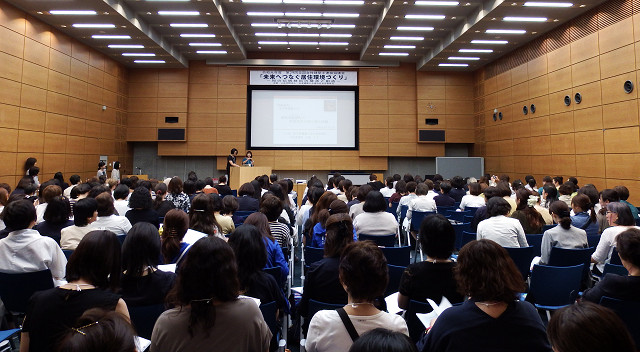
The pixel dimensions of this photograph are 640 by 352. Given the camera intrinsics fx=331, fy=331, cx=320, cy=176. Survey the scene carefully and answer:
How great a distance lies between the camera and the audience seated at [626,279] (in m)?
1.99

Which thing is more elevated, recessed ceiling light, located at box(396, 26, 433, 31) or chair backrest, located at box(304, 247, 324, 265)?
recessed ceiling light, located at box(396, 26, 433, 31)

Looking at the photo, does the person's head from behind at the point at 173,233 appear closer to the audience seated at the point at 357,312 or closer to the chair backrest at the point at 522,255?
the audience seated at the point at 357,312

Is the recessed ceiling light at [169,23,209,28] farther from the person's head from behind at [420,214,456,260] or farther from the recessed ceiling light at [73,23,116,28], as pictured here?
the person's head from behind at [420,214,456,260]

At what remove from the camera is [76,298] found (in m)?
1.56

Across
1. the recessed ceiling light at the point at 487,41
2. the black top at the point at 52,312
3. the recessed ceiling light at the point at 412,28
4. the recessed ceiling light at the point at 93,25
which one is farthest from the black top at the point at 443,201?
the recessed ceiling light at the point at 93,25

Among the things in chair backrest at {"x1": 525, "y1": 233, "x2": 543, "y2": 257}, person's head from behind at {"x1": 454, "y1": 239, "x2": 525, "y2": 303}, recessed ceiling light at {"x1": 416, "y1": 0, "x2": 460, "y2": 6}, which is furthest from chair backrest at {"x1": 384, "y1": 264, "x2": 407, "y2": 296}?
recessed ceiling light at {"x1": 416, "y1": 0, "x2": 460, "y2": 6}

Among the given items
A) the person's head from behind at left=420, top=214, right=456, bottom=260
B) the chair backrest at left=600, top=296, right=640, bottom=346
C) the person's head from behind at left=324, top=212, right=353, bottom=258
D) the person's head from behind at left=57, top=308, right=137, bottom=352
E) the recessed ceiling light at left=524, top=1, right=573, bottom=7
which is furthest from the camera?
the recessed ceiling light at left=524, top=1, right=573, bottom=7

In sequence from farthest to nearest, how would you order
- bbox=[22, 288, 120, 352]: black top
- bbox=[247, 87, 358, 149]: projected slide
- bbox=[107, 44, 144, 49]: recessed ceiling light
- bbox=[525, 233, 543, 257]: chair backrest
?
bbox=[247, 87, 358, 149]: projected slide
bbox=[107, 44, 144, 49]: recessed ceiling light
bbox=[525, 233, 543, 257]: chair backrest
bbox=[22, 288, 120, 352]: black top

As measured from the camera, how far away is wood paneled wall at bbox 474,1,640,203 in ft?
25.4

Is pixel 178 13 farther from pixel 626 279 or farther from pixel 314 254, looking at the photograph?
pixel 626 279

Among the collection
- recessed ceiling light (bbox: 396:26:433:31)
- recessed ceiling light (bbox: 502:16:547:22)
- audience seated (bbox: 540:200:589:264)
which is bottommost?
audience seated (bbox: 540:200:589:264)

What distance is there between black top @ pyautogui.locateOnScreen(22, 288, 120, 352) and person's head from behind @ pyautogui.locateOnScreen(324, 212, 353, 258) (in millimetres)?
1310

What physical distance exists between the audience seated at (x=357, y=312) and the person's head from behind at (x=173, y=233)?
171 centimetres

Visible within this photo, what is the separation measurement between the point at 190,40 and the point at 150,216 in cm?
933
